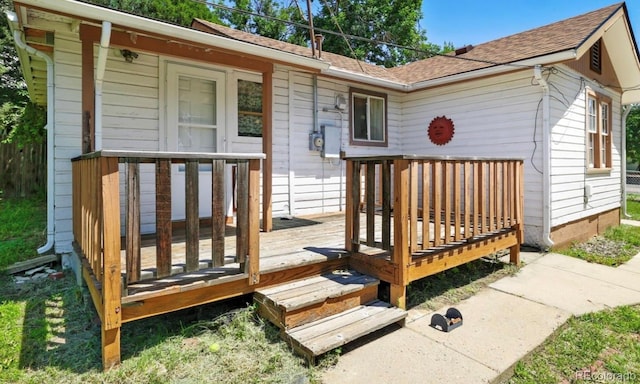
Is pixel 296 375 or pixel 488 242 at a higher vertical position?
pixel 488 242

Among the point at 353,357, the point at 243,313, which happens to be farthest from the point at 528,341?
the point at 243,313

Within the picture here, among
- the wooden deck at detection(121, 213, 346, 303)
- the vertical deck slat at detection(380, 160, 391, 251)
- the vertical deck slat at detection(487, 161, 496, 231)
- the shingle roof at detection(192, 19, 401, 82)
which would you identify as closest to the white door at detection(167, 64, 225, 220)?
the wooden deck at detection(121, 213, 346, 303)

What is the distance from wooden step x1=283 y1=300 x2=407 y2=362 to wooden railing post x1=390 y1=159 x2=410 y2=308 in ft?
0.71

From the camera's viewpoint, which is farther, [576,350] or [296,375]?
[576,350]

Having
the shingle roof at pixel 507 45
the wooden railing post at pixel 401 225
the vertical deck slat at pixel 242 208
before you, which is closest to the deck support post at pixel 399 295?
the wooden railing post at pixel 401 225

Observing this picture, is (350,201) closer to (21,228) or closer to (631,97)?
(21,228)

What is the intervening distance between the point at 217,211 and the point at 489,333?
232 cm

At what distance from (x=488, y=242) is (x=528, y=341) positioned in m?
1.55

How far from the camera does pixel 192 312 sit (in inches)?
119

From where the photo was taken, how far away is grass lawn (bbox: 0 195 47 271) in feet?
15.1

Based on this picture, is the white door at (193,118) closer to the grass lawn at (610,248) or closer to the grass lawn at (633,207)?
the grass lawn at (610,248)

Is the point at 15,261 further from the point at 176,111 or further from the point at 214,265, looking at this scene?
the point at 214,265

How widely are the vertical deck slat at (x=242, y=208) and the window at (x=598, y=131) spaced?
6869mm

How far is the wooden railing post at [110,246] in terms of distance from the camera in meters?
2.09
